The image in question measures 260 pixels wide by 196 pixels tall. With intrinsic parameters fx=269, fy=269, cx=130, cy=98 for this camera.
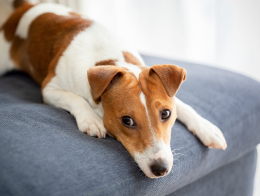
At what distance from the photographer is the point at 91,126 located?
5.31ft

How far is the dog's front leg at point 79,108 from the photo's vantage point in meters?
1.61

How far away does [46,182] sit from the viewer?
117 centimetres

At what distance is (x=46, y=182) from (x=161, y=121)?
0.69 m

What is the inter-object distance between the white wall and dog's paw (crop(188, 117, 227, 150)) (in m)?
1.67

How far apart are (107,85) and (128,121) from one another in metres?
0.24

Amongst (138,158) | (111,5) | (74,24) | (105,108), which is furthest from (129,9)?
(138,158)

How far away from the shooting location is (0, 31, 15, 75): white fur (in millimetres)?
2834

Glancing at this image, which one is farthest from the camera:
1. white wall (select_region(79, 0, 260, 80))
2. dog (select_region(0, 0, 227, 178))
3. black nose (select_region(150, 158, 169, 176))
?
white wall (select_region(79, 0, 260, 80))

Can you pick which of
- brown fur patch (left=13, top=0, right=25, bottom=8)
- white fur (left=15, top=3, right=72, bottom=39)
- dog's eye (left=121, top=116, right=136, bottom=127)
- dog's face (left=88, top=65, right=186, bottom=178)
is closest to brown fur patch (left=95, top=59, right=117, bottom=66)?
dog's face (left=88, top=65, right=186, bottom=178)

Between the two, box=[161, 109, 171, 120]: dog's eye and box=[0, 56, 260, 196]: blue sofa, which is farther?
box=[161, 109, 171, 120]: dog's eye

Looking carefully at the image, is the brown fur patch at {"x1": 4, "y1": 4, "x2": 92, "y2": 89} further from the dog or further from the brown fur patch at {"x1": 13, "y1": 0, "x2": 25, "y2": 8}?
the brown fur patch at {"x1": 13, "y1": 0, "x2": 25, "y2": 8}

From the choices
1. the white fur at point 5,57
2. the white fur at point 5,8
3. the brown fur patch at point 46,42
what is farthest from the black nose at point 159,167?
the white fur at point 5,8

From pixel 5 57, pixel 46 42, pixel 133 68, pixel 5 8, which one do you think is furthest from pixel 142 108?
pixel 5 8

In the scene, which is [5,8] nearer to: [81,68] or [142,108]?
[81,68]
